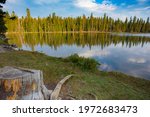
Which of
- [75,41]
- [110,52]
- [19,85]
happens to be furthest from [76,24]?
[19,85]

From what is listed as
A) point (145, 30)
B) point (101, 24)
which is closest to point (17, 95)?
point (101, 24)

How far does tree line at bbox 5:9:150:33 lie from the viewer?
2928 inches

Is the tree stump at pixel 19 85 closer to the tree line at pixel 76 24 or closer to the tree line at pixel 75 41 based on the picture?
the tree line at pixel 75 41

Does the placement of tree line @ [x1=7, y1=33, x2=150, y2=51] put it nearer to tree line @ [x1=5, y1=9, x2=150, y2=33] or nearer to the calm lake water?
the calm lake water

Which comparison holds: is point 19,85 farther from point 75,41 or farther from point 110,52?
point 75,41

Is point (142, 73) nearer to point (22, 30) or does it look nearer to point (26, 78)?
point (26, 78)

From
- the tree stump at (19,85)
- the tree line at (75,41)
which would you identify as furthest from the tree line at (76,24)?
the tree stump at (19,85)

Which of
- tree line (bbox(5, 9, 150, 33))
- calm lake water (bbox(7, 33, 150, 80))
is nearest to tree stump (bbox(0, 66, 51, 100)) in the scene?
→ calm lake water (bbox(7, 33, 150, 80))

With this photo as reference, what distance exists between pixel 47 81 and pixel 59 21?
74.8 metres

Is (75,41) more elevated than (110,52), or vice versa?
(75,41)

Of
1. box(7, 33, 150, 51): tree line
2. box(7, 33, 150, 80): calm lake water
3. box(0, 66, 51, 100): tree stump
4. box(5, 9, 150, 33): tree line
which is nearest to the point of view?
box(0, 66, 51, 100): tree stump

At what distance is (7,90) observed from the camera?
3.32 meters

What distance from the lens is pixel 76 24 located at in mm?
82938

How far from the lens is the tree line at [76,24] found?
244 feet
